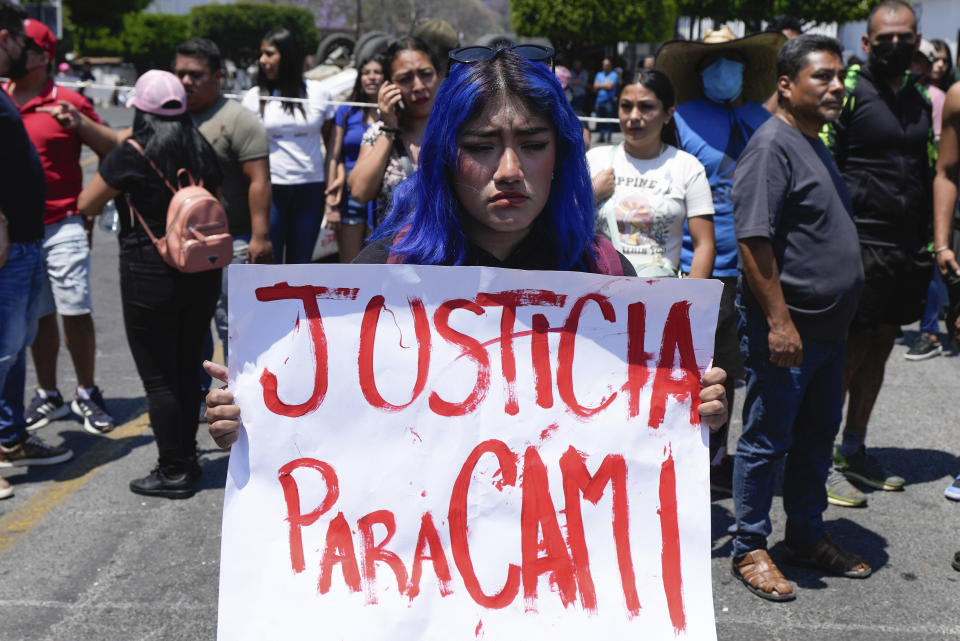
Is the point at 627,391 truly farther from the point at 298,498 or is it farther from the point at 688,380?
the point at 298,498

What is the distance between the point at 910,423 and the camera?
18.7ft

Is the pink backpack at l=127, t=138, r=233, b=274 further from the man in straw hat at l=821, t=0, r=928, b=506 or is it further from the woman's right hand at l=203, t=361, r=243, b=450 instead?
the man in straw hat at l=821, t=0, r=928, b=506

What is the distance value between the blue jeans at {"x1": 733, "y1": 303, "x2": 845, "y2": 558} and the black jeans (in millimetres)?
2384

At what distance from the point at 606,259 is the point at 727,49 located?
308 cm

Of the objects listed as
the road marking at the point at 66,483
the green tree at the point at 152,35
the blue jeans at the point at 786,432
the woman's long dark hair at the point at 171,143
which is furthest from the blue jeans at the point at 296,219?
the green tree at the point at 152,35

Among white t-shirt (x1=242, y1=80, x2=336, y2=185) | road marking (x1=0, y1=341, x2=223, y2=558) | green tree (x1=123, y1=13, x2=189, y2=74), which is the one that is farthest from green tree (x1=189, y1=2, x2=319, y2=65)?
road marking (x1=0, y1=341, x2=223, y2=558)

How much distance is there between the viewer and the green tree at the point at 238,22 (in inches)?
2707

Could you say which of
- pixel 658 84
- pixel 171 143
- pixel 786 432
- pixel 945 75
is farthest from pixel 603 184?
pixel 945 75

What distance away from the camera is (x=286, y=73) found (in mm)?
6320

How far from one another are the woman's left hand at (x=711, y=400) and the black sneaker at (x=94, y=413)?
4.21 meters

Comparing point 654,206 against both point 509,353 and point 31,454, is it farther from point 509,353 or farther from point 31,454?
point 31,454

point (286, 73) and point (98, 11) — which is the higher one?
point (98, 11)

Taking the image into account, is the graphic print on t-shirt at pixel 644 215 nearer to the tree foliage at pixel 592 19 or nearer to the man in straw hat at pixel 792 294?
the man in straw hat at pixel 792 294

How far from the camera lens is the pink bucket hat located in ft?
14.6
